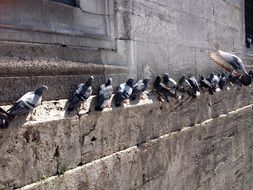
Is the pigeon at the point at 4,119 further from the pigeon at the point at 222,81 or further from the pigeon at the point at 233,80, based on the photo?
the pigeon at the point at 233,80

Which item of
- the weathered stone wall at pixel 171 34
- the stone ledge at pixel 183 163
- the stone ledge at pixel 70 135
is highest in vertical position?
the weathered stone wall at pixel 171 34

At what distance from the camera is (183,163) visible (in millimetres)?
4992

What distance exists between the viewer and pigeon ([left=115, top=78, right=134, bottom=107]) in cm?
376

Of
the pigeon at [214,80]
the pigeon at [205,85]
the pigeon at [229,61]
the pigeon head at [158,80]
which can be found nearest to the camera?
the pigeon head at [158,80]

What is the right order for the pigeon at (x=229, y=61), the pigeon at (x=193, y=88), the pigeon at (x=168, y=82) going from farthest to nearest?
the pigeon at (x=229, y=61) → the pigeon at (x=193, y=88) → the pigeon at (x=168, y=82)

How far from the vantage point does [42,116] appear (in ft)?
9.92

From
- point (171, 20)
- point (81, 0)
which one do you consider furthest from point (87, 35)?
point (171, 20)

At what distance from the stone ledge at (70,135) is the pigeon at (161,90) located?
83 millimetres

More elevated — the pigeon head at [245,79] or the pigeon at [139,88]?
the pigeon at [139,88]

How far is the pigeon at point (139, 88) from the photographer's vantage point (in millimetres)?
4016

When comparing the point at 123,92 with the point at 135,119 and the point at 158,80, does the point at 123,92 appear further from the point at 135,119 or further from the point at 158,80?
the point at 158,80

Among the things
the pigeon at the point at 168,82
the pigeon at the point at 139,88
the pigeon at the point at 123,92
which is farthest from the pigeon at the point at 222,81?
the pigeon at the point at 123,92

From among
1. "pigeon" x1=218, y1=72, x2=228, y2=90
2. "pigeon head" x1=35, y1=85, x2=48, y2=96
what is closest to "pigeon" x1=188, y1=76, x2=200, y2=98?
"pigeon" x1=218, y1=72, x2=228, y2=90

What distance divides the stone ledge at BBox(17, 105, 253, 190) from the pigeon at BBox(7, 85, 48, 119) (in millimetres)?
515
